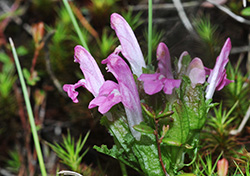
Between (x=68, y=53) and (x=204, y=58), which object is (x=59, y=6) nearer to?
(x=68, y=53)

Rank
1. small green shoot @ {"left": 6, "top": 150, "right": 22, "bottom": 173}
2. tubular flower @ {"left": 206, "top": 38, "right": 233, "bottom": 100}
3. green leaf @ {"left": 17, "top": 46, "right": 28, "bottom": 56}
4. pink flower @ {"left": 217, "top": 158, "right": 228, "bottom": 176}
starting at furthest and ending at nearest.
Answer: green leaf @ {"left": 17, "top": 46, "right": 28, "bottom": 56} < small green shoot @ {"left": 6, "top": 150, "right": 22, "bottom": 173} < tubular flower @ {"left": 206, "top": 38, "right": 233, "bottom": 100} < pink flower @ {"left": 217, "top": 158, "right": 228, "bottom": 176}

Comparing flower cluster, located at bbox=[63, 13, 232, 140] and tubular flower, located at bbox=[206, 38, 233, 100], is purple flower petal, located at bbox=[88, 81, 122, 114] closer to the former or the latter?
flower cluster, located at bbox=[63, 13, 232, 140]

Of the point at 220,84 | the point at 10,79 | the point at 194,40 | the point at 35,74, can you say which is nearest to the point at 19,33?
the point at 10,79

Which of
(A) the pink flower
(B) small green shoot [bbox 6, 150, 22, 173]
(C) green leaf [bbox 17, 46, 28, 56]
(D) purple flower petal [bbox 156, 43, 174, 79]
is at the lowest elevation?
(B) small green shoot [bbox 6, 150, 22, 173]

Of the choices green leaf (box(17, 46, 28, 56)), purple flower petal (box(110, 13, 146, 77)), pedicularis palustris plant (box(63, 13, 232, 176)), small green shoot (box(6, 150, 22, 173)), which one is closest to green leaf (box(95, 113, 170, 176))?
pedicularis palustris plant (box(63, 13, 232, 176))

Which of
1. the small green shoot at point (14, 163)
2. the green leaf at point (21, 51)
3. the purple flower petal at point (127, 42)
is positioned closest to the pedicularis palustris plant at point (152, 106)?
the purple flower petal at point (127, 42)

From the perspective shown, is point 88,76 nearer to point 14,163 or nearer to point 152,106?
point 152,106
